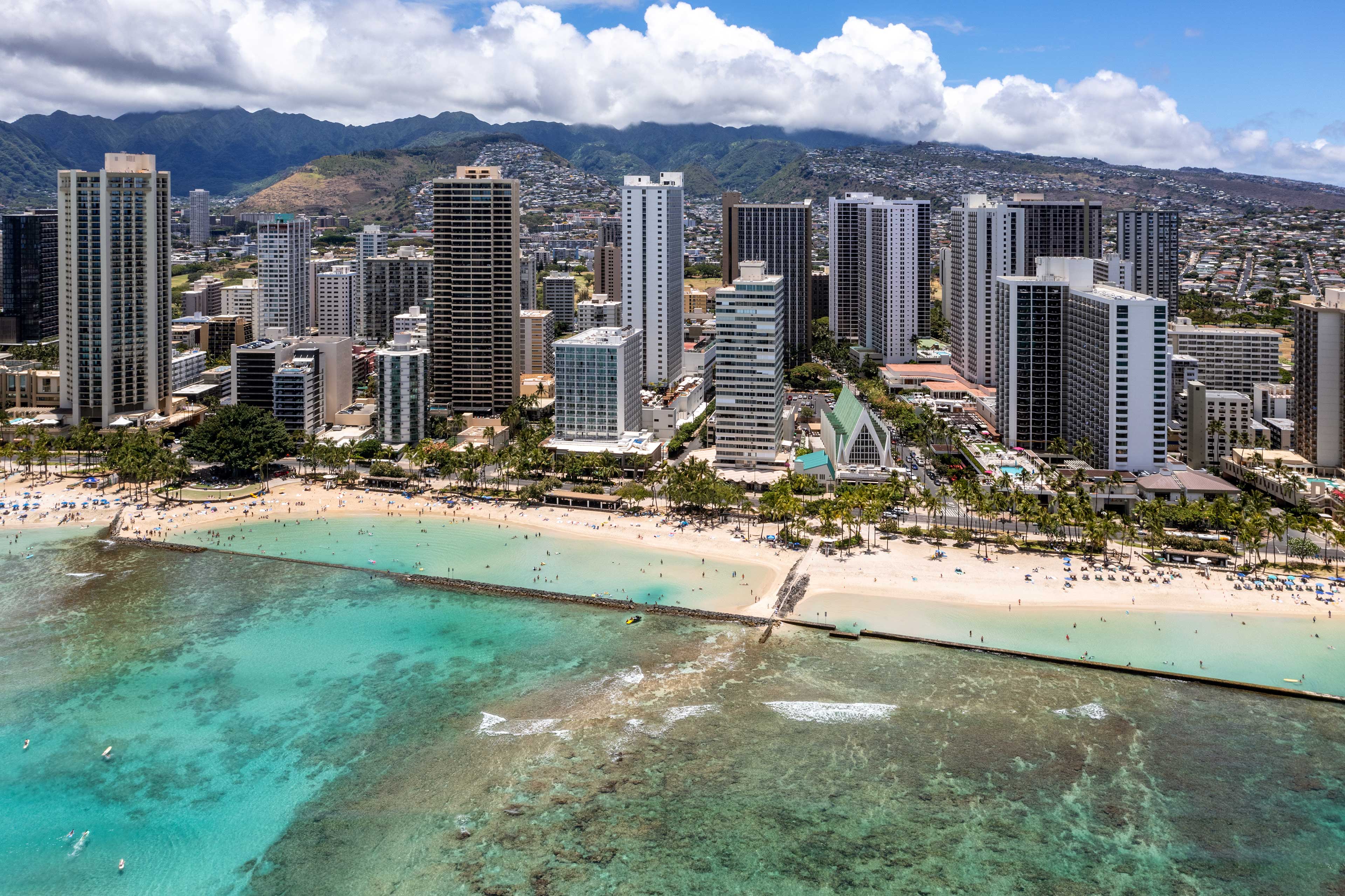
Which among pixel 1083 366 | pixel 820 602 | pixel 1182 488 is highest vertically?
pixel 1083 366

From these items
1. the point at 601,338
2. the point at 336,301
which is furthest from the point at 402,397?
the point at 336,301

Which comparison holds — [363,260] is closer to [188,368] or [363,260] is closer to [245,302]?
[245,302]

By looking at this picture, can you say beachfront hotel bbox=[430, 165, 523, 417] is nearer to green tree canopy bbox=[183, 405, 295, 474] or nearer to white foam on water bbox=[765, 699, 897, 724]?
green tree canopy bbox=[183, 405, 295, 474]

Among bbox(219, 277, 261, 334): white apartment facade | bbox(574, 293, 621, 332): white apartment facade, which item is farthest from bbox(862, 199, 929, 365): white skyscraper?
bbox(219, 277, 261, 334): white apartment facade

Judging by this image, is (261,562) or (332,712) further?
(261,562)

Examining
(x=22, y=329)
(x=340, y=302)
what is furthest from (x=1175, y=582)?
(x=22, y=329)

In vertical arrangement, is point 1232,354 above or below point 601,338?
below

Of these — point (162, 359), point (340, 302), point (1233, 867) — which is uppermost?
point (340, 302)

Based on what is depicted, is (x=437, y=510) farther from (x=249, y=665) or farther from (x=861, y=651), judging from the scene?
(x=861, y=651)
